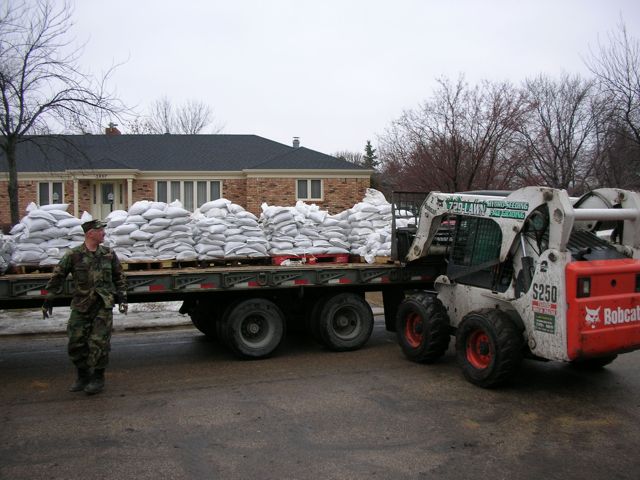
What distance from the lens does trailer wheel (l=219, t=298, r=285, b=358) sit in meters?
7.53

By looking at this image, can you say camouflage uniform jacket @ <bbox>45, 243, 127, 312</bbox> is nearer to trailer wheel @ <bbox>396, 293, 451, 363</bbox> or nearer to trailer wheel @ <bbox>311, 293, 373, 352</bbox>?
trailer wheel @ <bbox>311, 293, 373, 352</bbox>

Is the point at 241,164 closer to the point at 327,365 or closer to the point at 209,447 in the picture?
the point at 327,365

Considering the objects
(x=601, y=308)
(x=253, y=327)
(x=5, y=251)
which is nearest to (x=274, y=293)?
(x=253, y=327)

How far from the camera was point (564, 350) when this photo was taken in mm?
5469

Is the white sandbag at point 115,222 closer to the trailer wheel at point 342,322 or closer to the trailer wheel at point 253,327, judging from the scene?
the trailer wheel at point 253,327

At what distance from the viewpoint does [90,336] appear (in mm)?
6051

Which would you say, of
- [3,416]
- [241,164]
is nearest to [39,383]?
[3,416]

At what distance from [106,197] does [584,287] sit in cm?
2452

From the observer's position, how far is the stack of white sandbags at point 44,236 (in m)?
6.98

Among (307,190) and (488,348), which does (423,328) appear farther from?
(307,190)

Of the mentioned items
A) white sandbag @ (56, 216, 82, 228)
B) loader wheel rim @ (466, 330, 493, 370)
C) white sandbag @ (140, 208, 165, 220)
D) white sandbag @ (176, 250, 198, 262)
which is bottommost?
loader wheel rim @ (466, 330, 493, 370)

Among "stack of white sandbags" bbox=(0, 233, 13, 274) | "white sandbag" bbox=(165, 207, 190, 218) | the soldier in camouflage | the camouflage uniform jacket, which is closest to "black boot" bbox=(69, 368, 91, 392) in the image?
the soldier in camouflage

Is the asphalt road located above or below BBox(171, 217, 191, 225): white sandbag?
below

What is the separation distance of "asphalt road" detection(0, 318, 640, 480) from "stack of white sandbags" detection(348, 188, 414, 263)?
1640mm
